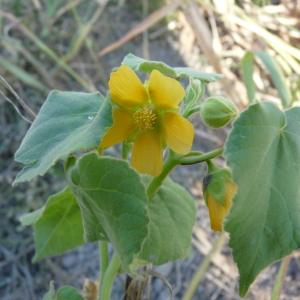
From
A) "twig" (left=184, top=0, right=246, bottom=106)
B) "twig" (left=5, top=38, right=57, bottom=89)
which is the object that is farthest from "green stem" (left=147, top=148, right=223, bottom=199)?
"twig" (left=5, top=38, right=57, bottom=89)

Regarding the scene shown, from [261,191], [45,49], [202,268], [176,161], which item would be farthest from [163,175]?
[45,49]

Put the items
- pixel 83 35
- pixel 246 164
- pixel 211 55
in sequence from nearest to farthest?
pixel 246 164
pixel 211 55
pixel 83 35

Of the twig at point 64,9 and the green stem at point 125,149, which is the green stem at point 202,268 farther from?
the twig at point 64,9

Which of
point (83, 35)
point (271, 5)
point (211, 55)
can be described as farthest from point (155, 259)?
point (271, 5)

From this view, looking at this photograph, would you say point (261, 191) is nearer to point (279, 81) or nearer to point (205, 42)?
point (279, 81)

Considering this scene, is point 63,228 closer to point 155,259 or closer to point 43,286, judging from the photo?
point 155,259

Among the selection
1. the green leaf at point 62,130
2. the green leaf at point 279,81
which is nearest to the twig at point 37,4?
the green leaf at point 279,81

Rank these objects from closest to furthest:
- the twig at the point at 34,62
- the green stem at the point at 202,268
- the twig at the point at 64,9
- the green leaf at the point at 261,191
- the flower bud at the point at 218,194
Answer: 1. the green leaf at the point at 261,191
2. the flower bud at the point at 218,194
3. the green stem at the point at 202,268
4. the twig at the point at 34,62
5. the twig at the point at 64,9
